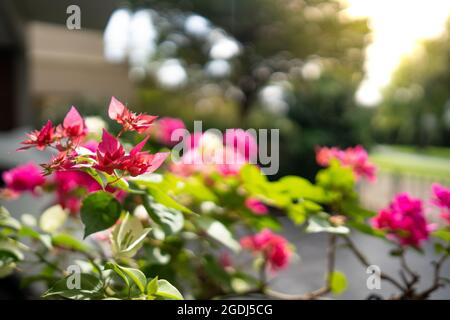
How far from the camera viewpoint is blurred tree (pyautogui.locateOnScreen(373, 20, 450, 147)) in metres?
15.1

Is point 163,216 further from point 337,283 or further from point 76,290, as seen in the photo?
point 337,283

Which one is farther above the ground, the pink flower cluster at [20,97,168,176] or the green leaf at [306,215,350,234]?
the pink flower cluster at [20,97,168,176]

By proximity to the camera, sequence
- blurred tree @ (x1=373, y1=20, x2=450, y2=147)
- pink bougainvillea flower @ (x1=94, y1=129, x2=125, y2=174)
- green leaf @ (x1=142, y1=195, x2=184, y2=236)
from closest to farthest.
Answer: pink bougainvillea flower @ (x1=94, y1=129, x2=125, y2=174), green leaf @ (x1=142, y1=195, x2=184, y2=236), blurred tree @ (x1=373, y1=20, x2=450, y2=147)

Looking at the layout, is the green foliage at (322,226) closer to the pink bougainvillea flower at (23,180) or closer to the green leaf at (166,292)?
the green leaf at (166,292)

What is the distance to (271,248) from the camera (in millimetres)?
911

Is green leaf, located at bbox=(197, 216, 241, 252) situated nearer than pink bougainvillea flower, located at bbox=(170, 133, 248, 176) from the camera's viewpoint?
Yes

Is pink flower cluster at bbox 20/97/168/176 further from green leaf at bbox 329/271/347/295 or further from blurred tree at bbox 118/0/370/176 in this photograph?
blurred tree at bbox 118/0/370/176

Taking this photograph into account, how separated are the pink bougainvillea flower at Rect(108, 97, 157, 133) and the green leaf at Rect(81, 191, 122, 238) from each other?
0.10 meters

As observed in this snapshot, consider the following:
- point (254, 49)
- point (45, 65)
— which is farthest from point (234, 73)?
point (45, 65)

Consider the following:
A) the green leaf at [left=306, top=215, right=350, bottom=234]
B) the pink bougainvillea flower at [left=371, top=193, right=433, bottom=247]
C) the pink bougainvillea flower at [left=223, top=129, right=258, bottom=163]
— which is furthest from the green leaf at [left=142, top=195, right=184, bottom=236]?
the pink bougainvillea flower at [left=223, top=129, right=258, bottom=163]

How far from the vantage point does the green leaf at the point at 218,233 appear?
1.95 feet

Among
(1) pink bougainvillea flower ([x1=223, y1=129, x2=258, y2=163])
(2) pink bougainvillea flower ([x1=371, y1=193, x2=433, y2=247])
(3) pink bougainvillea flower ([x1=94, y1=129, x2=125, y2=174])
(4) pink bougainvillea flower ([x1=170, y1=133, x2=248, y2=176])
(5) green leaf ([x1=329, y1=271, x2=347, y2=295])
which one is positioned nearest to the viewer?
(3) pink bougainvillea flower ([x1=94, y1=129, x2=125, y2=174])

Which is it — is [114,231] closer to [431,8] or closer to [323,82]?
[431,8]

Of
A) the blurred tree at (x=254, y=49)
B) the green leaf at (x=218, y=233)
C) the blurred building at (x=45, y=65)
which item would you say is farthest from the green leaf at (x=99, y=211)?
the blurred tree at (x=254, y=49)
